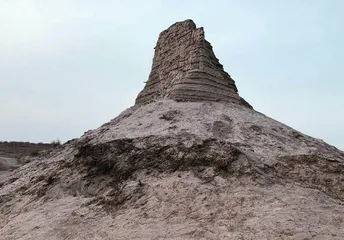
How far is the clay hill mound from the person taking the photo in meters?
6.41

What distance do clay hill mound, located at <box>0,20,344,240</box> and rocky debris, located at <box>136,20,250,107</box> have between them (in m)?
0.04

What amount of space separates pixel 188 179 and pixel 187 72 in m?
3.70

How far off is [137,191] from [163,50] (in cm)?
537

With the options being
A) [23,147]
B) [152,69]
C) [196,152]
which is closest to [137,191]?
[196,152]

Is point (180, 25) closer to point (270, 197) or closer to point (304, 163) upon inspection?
point (304, 163)

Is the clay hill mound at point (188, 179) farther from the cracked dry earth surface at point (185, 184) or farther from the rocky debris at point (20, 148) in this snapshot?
the rocky debris at point (20, 148)

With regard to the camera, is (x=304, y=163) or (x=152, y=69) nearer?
(x=304, y=163)

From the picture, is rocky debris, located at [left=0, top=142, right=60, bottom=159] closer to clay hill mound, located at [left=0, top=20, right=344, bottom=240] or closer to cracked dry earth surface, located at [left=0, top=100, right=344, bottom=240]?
clay hill mound, located at [left=0, top=20, right=344, bottom=240]

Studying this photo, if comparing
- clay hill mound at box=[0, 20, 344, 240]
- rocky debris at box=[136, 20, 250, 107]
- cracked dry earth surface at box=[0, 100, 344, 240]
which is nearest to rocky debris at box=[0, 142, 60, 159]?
rocky debris at box=[136, 20, 250, 107]

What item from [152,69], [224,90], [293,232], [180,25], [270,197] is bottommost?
[293,232]

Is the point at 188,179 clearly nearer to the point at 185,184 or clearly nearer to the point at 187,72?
the point at 185,184

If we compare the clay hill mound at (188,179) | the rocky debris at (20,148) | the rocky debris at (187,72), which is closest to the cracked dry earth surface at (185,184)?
the clay hill mound at (188,179)

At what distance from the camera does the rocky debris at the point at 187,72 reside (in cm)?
1041

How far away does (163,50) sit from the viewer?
472 inches
